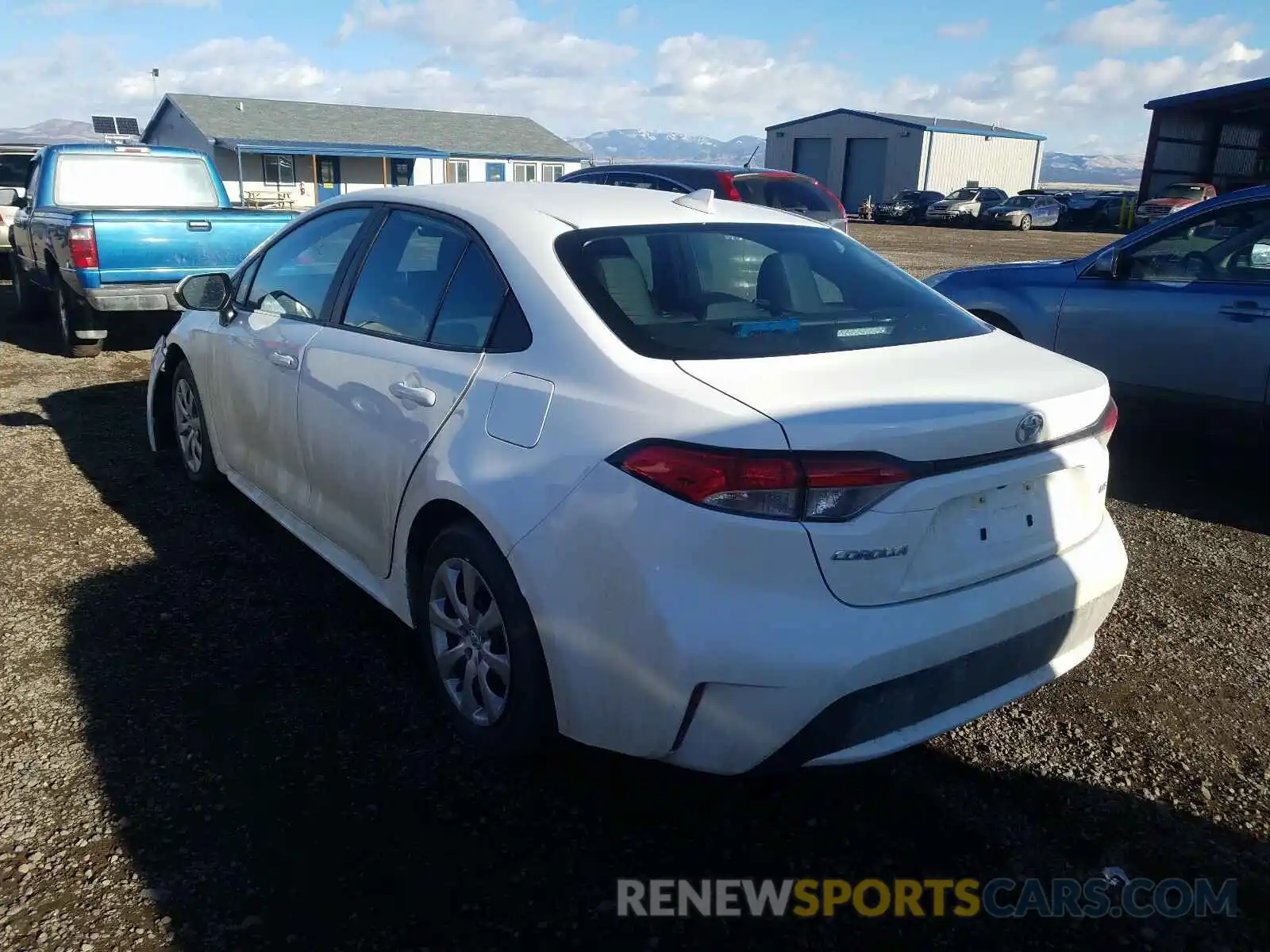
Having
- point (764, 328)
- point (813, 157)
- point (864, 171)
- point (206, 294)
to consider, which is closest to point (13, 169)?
point (206, 294)

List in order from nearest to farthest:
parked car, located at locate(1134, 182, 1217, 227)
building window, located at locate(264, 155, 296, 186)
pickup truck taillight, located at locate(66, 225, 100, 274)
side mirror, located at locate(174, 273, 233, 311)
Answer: side mirror, located at locate(174, 273, 233, 311), pickup truck taillight, located at locate(66, 225, 100, 274), parked car, located at locate(1134, 182, 1217, 227), building window, located at locate(264, 155, 296, 186)

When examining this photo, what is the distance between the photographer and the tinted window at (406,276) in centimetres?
325

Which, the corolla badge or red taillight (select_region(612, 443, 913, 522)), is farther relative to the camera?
the corolla badge

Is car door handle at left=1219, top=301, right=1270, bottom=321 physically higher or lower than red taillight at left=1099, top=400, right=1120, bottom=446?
higher

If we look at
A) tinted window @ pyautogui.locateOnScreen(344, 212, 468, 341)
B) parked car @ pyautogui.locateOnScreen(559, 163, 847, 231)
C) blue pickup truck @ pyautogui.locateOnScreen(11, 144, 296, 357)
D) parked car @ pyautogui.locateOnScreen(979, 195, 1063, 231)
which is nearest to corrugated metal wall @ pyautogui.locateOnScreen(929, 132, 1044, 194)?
parked car @ pyautogui.locateOnScreen(979, 195, 1063, 231)

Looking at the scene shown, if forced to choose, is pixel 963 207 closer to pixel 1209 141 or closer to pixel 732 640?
pixel 1209 141

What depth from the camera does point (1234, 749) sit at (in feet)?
10.3

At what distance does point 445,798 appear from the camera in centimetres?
280

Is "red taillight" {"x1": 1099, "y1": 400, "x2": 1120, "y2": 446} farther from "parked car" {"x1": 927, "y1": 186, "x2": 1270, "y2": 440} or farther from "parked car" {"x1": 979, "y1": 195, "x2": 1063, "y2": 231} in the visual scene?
"parked car" {"x1": 979, "y1": 195, "x2": 1063, "y2": 231}

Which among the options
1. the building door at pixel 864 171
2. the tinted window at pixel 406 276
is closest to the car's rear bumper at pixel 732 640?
the tinted window at pixel 406 276

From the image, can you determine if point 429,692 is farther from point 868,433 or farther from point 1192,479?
point 1192,479

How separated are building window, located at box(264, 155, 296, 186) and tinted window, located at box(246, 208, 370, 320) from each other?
42.9m

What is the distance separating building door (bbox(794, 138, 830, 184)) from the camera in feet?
184

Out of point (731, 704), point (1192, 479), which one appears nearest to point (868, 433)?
point (731, 704)
